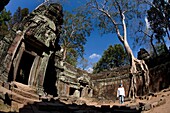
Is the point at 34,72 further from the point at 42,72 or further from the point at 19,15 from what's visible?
the point at 19,15

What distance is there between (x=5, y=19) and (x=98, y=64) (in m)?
18.2

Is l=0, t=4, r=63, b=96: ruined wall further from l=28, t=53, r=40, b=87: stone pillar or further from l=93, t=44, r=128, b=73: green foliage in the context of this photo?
l=93, t=44, r=128, b=73: green foliage

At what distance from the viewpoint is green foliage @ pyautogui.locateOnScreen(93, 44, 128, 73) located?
3234 centimetres

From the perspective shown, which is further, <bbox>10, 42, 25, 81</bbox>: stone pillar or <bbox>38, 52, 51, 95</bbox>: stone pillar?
<bbox>38, 52, 51, 95</bbox>: stone pillar

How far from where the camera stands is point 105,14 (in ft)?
52.2

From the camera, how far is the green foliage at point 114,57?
106 feet

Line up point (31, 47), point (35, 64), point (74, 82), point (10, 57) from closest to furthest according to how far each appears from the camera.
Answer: point (10, 57) → point (31, 47) → point (35, 64) → point (74, 82)

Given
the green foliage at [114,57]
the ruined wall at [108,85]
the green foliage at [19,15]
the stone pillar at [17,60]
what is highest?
the green foliage at [19,15]

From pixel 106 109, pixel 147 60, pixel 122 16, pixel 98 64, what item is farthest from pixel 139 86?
pixel 98 64

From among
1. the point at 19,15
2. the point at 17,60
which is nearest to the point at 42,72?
the point at 17,60

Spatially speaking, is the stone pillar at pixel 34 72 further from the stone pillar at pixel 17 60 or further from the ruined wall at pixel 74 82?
the ruined wall at pixel 74 82

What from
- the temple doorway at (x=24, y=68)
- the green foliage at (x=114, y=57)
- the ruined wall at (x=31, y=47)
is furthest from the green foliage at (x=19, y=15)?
the temple doorway at (x=24, y=68)

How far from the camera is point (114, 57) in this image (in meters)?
32.5

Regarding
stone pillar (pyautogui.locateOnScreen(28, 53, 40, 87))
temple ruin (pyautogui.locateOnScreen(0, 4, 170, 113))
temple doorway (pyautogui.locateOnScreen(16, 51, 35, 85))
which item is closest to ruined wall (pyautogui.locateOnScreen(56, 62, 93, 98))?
temple ruin (pyautogui.locateOnScreen(0, 4, 170, 113))
